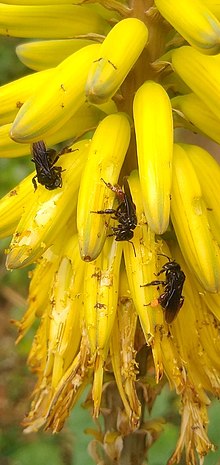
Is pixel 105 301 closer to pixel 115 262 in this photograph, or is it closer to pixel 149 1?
pixel 115 262

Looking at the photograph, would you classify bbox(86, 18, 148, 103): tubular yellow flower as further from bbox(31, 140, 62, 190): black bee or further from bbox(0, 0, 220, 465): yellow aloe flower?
bbox(31, 140, 62, 190): black bee

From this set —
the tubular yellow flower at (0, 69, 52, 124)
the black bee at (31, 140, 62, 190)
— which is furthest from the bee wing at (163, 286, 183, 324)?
the tubular yellow flower at (0, 69, 52, 124)

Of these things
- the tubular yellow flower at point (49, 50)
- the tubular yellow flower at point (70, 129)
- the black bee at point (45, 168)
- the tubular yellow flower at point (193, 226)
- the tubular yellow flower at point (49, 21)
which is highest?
the tubular yellow flower at point (49, 21)

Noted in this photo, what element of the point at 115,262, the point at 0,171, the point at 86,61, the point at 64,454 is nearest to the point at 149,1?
the point at 86,61

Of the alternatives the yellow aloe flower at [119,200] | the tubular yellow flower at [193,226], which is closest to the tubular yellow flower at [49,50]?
the yellow aloe flower at [119,200]

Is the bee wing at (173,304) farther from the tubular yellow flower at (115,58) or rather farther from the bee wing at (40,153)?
the tubular yellow flower at (115,58)

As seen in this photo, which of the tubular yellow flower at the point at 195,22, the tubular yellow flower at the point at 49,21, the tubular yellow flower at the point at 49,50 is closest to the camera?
the tubular yellow flower at the point at 195,22

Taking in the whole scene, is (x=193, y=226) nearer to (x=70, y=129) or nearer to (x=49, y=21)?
(x=70, y=129)
